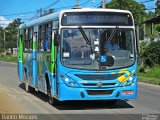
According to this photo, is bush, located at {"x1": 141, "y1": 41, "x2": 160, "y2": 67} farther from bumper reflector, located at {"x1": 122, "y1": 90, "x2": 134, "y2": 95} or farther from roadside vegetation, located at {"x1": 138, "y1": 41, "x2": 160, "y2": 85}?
bumper reflector, located at {"x1": 122, "y1": 90, "x2": 134, "y2": 95}

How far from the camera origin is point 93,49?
43.4 ft

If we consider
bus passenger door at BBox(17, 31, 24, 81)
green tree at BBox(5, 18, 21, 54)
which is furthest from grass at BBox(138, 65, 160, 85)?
green tree at BBox(5, 18, 21, 54)

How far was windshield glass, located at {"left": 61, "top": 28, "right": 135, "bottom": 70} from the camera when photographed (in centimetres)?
1312

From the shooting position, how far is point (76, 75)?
13.0 meters

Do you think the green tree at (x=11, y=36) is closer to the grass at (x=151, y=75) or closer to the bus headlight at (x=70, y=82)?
the grass at (x=151, y=75)

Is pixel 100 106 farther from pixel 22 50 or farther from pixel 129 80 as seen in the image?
pixel 22 50

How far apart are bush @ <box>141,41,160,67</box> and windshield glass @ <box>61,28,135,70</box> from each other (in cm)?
1916

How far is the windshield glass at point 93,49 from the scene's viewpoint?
13.1 metres

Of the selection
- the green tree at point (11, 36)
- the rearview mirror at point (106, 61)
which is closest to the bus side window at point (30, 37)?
the rearview mirror at point (106, 61)

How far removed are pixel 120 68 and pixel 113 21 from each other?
56.1 inches

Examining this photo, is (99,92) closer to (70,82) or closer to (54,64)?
(70,82)

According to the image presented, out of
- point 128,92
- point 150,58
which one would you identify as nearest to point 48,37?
point 128,92

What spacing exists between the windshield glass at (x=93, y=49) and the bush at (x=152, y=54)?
19.2m

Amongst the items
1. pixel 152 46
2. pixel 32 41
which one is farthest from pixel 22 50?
pixel 152 46
